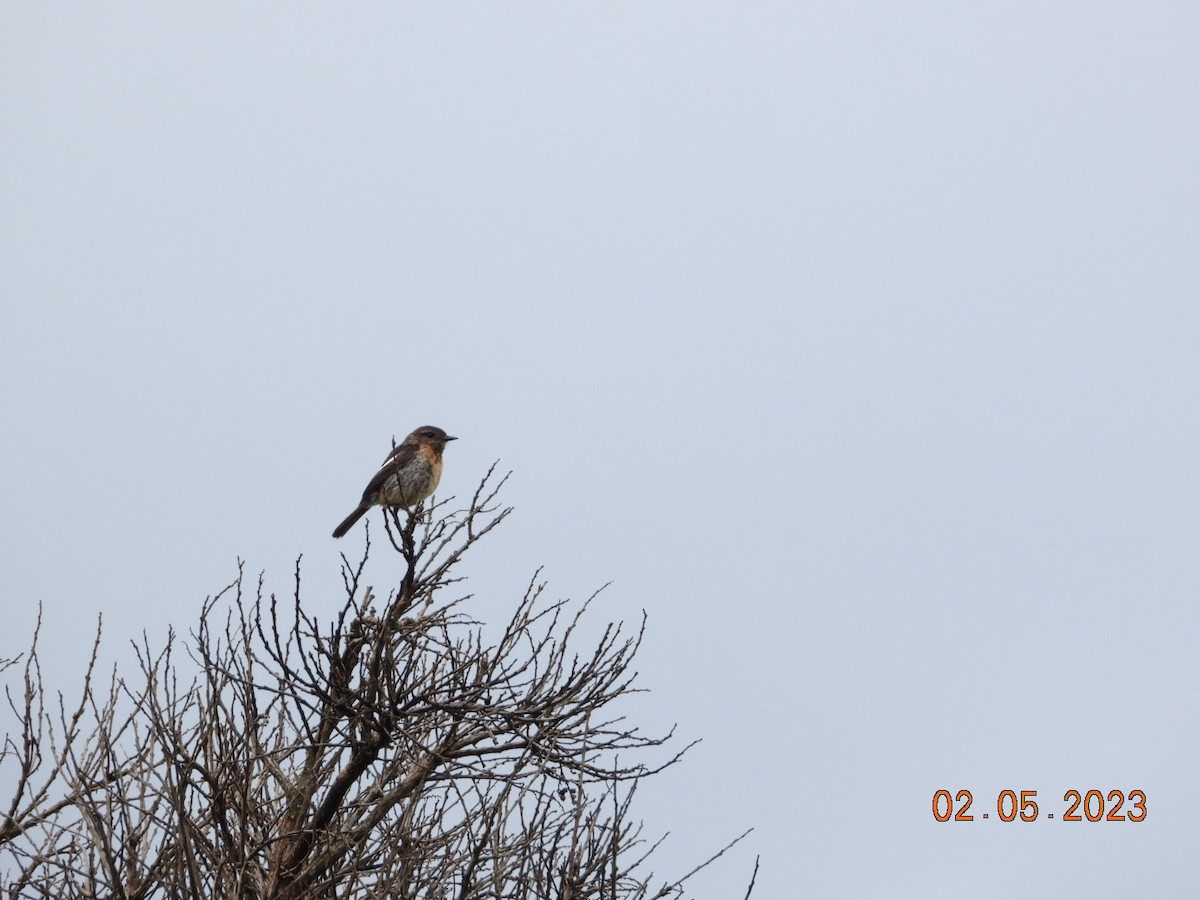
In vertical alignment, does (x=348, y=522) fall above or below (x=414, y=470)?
below

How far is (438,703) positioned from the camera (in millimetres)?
6504

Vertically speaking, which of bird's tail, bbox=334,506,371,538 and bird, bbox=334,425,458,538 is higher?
bird, bbox=334,425,458,538

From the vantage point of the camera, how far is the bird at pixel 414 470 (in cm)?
1061

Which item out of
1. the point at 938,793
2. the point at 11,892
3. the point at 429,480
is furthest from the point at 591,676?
the point at 938,793

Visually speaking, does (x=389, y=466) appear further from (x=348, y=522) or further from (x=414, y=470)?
(x=348, y=522)

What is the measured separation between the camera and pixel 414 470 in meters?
10.6

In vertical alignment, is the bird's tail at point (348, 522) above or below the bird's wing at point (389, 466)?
below

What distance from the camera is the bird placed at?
10609mm

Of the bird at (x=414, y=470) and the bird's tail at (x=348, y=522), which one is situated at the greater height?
the bird at (x=414, y=470)

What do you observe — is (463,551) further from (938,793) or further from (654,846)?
(938,793)

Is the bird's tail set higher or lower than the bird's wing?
lower

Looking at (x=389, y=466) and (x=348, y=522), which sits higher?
(x=389, y=466)

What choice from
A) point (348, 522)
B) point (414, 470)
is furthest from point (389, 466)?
point (348, 522)

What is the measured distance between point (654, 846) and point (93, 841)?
3.48m
